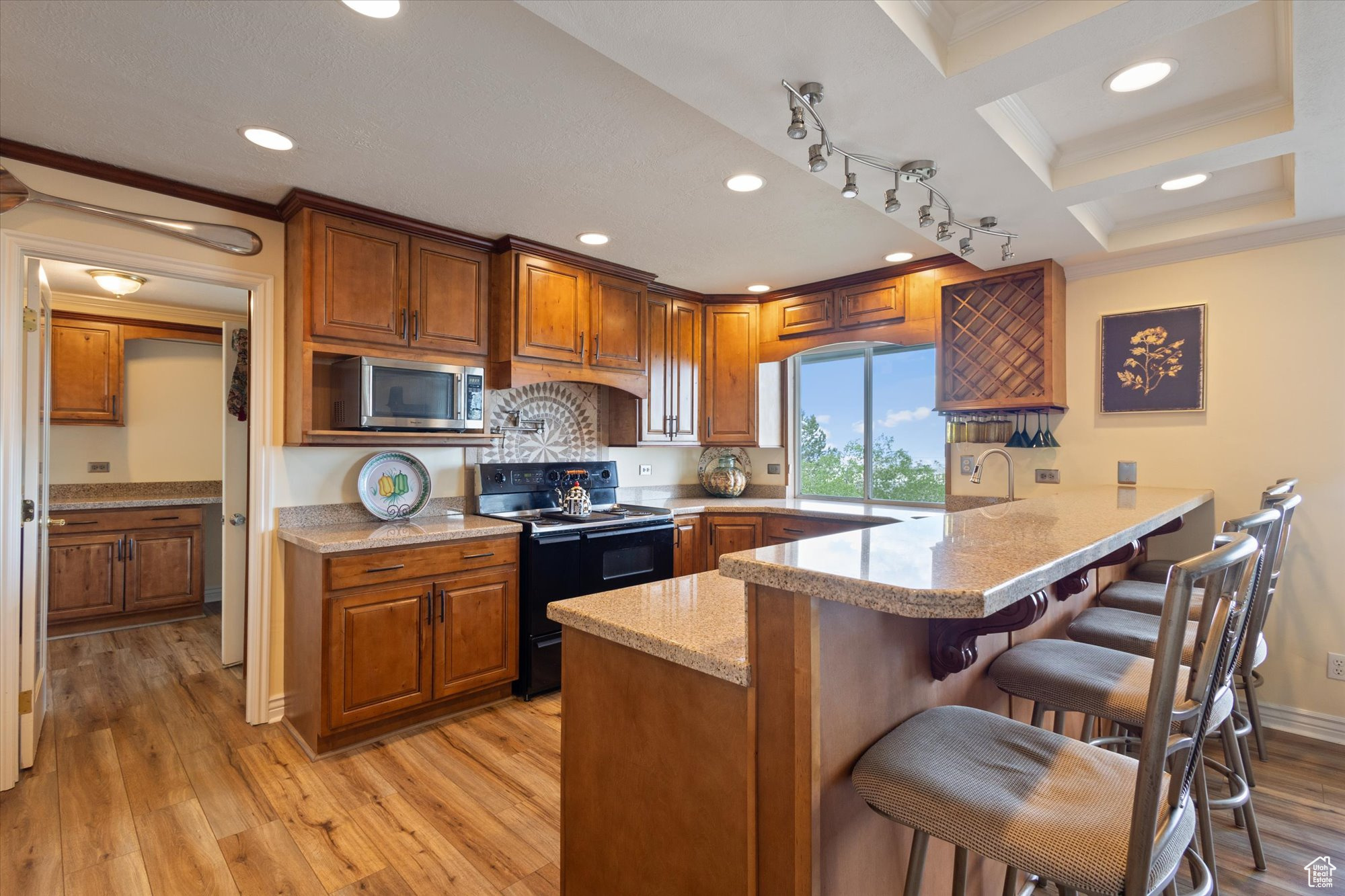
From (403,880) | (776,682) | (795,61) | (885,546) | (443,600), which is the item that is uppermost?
(795,61)

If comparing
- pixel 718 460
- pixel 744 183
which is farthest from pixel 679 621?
pixel 718 460

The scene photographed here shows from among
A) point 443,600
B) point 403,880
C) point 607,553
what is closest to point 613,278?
point 607,553

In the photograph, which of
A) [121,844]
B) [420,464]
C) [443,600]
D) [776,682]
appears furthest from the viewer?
[420,464]

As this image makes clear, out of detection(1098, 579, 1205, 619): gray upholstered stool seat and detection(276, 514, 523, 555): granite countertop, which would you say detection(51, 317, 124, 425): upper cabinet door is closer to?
detection(276, 514, 523, 555): granite countertop

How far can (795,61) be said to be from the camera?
154 centimetres

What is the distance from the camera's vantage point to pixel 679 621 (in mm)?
1356

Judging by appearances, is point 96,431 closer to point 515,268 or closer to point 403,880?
point 515,268

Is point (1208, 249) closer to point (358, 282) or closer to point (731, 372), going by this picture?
point (731, 372)

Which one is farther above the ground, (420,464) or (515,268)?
(515,268)

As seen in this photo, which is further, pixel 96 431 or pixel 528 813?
pixel 96 431

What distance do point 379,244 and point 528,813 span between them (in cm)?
247

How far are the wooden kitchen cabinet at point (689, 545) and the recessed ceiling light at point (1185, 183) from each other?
284cm

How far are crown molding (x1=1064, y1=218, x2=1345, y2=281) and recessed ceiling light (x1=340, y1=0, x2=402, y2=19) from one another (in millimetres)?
3276

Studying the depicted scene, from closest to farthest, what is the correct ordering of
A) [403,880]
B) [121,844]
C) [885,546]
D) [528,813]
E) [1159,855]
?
1. [1159,855]
2. [885,546]
3. [403,880]
4. [121,844]
5. [528,813]
